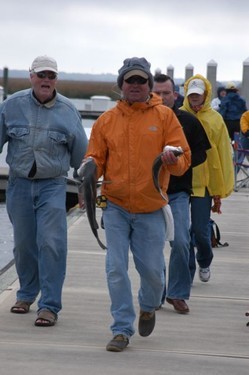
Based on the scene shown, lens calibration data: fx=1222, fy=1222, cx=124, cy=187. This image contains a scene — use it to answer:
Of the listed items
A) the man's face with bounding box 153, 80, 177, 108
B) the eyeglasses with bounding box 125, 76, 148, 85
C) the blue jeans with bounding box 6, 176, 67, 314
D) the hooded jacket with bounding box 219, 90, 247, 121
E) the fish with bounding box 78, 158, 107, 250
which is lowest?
the hooded jacket with bounding box 219, 90, 247, 121

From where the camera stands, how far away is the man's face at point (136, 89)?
776 cm

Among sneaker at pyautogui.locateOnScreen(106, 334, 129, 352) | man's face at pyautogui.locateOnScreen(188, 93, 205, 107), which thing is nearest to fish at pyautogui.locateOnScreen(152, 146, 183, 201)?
sneaker at pyautogui.locateOnScreen(106, 334, 129, 352)

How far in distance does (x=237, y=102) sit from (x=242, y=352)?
15694 mm

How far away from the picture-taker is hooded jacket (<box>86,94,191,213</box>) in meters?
7.70

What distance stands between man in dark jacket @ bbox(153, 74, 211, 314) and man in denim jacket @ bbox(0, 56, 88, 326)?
73cm

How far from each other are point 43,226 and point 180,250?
1.11 m

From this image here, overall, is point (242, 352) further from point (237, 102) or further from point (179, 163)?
point (237, 102)

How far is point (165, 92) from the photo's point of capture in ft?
29.3

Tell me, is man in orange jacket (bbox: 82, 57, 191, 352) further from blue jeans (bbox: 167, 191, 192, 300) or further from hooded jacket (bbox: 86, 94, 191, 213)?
blue jeans (bbox: 167, 191, 192, 300)

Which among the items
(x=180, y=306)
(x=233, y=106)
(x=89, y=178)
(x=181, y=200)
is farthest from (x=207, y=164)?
(x=233, y=106)

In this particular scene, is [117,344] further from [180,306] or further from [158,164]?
[180,306]

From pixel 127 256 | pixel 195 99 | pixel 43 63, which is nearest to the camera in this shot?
pixel 127 256

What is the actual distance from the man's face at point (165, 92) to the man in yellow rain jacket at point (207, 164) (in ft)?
2.52

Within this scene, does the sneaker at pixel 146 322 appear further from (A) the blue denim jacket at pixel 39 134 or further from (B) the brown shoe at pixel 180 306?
(A) the blue denim jacket at pixel 39 134
